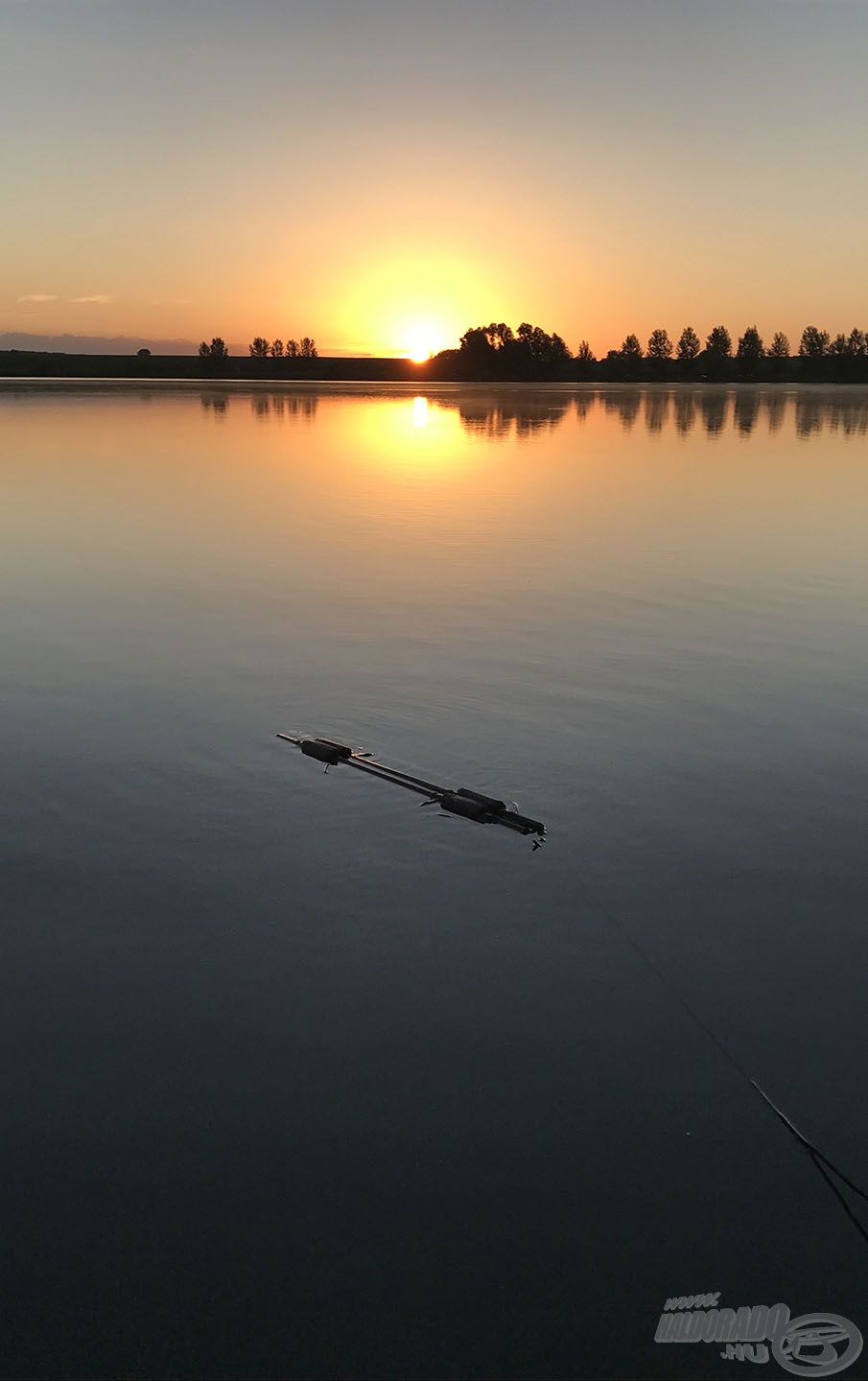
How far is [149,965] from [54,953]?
2.48 feet

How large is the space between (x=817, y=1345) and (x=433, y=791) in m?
6.12

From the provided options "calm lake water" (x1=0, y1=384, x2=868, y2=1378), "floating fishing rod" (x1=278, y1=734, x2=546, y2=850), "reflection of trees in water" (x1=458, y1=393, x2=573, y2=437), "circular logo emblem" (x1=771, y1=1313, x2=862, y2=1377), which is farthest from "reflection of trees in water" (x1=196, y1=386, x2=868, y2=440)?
"circular logo emblem" (x1=771, y1=1313, x2=862, y2=1377)

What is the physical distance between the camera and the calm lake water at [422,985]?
5.04 meters

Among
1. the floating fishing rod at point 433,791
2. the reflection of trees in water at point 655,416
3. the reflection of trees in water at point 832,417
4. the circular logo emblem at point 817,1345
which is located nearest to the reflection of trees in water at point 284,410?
the reflection of trees in water at point 655,416

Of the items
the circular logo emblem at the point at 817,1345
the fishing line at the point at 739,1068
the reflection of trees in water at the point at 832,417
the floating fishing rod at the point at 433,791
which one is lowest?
the circular logo emblem at the point at 817,1345

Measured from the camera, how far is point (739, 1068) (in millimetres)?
6531

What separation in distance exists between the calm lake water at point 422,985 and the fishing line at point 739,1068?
0.05 meters

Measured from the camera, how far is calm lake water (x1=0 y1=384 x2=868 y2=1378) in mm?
5043

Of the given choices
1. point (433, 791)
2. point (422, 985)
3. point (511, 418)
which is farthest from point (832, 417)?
point (422, 985)

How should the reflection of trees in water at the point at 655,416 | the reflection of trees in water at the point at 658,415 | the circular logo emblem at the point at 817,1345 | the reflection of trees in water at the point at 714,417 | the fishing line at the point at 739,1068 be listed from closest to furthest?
the circular logo emblem at the point at 817,1345, the fishing line at the point at 739,1068, the reflection of trees in water at the point at 658,415, the reflection of trees in water at the point at 714,417, the reflection of trees in water at the point at 655,416

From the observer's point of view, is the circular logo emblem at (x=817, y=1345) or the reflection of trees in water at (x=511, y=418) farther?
the reflection of trees in water at (x=511, y=418)

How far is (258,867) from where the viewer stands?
8930 mm

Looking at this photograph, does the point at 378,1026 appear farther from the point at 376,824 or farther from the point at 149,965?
the point at 376,824

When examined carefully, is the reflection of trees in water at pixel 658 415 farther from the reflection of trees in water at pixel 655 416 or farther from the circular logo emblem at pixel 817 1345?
the circular logo emblem at pixel 817 1345
